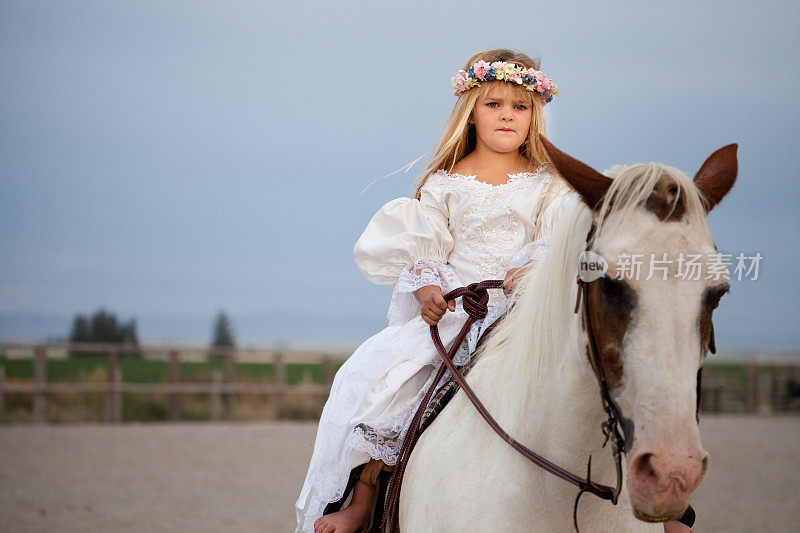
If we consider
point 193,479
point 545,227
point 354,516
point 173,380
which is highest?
point 545,227

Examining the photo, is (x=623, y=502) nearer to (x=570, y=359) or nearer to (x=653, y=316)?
(x=570, y=359)

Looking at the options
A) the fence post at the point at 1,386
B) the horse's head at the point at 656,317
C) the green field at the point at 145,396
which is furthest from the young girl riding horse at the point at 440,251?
the green field at the point at 145,396

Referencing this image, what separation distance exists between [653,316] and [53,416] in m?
17.3

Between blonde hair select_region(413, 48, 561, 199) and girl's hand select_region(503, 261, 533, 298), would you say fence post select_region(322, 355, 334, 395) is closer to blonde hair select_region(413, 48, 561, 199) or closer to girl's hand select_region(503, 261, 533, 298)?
blonde hair select_region(413, 48, 561, 199)

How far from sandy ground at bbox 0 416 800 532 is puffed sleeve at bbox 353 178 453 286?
2.65 metres

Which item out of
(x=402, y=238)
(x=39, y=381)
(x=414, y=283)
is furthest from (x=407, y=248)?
(x=39, y=381)

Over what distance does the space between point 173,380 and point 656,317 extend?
17.4 m

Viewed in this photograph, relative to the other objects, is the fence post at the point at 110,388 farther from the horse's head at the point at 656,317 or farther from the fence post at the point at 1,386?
the horse's head at the point at 656,317

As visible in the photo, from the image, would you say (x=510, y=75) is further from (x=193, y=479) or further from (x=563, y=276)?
(x=193, y=479)

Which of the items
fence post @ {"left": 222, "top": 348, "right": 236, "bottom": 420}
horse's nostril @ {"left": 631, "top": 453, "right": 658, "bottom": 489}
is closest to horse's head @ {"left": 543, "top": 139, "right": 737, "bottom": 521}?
horse's nostril @ {"left": 631, "top": 453, "right": 658, "bottom": 489}

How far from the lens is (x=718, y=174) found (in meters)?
1.79

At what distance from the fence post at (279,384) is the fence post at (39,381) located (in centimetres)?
522

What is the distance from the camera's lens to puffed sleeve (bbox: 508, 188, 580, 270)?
257 centimetres

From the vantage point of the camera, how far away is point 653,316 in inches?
60.6
